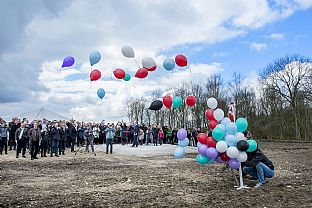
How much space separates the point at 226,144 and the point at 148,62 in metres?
4.08

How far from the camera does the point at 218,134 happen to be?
877cm

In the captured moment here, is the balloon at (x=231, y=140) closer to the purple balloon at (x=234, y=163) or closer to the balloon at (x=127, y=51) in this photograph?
the purple balloon at (x=234, y=163)

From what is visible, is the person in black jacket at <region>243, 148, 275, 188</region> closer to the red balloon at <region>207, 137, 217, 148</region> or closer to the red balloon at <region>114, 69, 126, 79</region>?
the red balloon at <region>207, 137, 217, 148</region>

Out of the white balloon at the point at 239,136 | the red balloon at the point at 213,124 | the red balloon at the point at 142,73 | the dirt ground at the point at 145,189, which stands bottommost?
the dirt ground at the point at 145,189

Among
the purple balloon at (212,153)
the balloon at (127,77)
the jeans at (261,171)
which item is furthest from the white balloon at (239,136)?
the balloon at (127,77)

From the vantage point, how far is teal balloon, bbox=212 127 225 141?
8.78m

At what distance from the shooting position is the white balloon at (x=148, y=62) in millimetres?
11250

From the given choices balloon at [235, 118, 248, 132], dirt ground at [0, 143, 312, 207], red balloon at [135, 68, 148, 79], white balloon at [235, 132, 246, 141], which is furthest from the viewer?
red balloon at [135, 68, 148, 79]

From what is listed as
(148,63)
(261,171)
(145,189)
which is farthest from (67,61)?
(261,171)

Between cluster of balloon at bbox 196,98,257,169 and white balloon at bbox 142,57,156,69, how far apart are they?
3097 millimetres

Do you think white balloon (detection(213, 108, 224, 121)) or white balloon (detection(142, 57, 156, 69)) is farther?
white balloon (detection(142, 57, 156, 69))

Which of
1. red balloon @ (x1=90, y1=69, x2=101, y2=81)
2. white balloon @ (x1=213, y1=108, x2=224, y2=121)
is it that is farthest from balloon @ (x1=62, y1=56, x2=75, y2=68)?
white balloon @ (x1=213, y1=108, x2=224, y2=121)

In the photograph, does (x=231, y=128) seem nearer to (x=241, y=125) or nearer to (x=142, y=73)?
(x=241, y=125)

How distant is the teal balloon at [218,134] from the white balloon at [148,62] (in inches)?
142
